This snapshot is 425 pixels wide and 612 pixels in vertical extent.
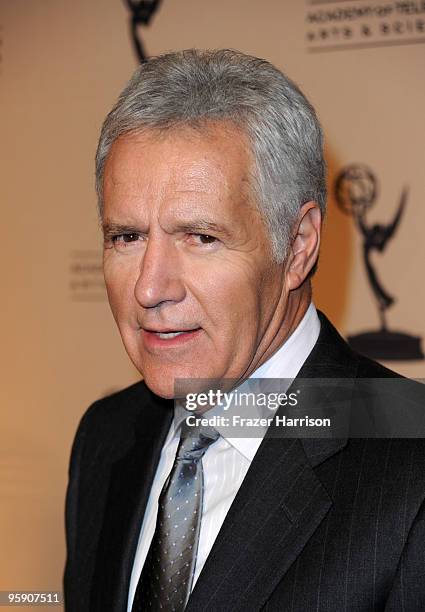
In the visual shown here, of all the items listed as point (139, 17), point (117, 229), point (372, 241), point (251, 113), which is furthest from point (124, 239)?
point (139, 17)

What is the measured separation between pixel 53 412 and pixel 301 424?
49.7 inches

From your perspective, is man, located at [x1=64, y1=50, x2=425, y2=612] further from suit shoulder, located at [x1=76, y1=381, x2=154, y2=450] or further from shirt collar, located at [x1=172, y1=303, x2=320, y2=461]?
suit shoulder, located at [x1=76, y1=381, x2=154, y2=450]

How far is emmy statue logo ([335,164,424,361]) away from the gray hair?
0.73 metres

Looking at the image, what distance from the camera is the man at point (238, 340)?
1043mm

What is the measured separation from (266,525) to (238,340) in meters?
0.25

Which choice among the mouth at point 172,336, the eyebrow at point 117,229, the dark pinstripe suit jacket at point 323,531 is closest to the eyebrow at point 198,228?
the eyebrow at point 117,229

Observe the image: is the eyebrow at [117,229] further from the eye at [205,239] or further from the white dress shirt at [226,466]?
the white dress shirt at [226,466]

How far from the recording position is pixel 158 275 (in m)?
1.07

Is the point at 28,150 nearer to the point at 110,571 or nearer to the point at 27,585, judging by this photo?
the point at 27,585

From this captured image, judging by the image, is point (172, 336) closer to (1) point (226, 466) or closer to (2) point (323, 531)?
(1) point (226, 466)

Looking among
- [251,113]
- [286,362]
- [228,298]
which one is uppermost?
[251,113]

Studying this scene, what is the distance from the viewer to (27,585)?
2.23 m

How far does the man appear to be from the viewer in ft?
3.42

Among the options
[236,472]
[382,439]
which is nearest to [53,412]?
[236,472]
